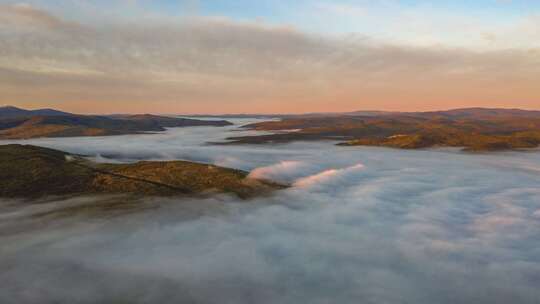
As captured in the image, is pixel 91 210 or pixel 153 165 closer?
pixel 91 210

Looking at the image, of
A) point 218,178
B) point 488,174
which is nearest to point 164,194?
point 218,178

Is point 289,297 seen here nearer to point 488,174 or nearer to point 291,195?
point 291,195

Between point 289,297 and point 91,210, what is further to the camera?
point 91,210

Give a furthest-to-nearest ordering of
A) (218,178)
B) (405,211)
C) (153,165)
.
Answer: (153,165), (218,178), (405,211)

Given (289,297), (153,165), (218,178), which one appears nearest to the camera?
(289,297)

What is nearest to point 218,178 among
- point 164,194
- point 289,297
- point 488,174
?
point 164,194

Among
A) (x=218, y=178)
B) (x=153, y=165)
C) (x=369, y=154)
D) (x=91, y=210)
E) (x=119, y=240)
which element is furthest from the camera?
(x=369, y=154)

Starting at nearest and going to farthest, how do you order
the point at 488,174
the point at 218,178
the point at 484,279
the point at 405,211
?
1. the point at 484,279
2. the point at 405,211
3. the point at 218,178
4. the point at 488,174

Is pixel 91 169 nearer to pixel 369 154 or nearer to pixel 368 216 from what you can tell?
pixel 368 216

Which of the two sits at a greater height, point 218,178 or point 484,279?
point 218,178
